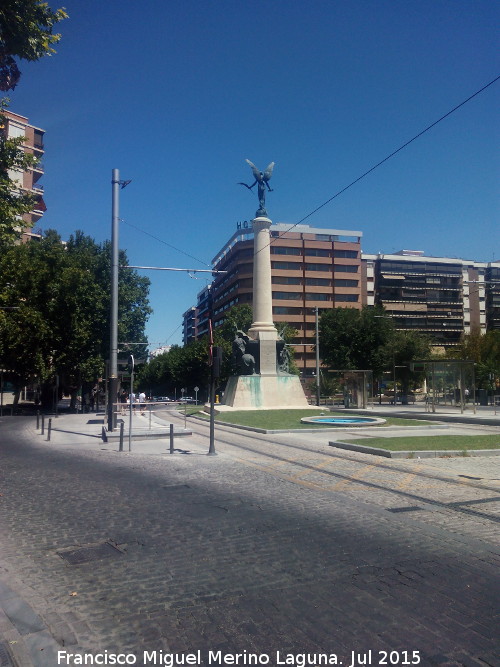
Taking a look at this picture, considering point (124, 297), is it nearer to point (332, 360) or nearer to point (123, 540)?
point (332, 360)

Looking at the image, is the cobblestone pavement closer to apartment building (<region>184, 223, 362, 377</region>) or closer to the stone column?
the stone column

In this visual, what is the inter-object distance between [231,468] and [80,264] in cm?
3248

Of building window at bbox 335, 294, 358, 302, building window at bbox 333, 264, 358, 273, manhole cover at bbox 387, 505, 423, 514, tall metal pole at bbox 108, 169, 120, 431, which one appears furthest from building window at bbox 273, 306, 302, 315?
manhole cover at bbox 387, 505, 423, 514

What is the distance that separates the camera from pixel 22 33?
10508mm

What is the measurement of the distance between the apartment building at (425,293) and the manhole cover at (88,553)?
88.2 m

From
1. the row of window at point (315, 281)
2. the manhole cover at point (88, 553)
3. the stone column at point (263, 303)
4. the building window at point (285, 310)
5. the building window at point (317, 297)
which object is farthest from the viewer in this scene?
the building window at point (317, 297)

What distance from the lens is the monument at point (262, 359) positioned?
3541 centimetres

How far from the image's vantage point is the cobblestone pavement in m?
3.71

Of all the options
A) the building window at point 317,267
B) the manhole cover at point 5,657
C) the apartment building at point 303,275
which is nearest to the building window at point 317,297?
the apartment building at point 303,275

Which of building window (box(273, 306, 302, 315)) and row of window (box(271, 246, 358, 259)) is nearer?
building window (box(273, 306, 302, 315))

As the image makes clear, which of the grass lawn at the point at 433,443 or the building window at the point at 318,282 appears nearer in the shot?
the grass lawn at the point at 433,443

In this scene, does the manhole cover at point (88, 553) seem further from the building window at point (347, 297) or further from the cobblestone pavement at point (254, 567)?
the building window at point (347, 297)

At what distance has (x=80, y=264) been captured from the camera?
134 ft

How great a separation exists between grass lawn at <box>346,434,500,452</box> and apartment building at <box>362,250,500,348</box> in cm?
7610
